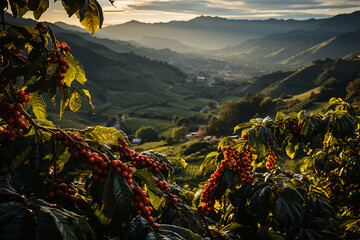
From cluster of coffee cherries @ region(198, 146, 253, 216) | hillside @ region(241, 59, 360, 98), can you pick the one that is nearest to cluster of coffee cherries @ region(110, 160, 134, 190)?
cluster of coffee cherries @ region(198, 146, 253, 216)

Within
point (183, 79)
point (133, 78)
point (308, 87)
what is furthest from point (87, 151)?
point (183, 79)

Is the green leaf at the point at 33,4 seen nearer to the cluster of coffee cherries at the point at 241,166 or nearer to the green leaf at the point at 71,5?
the green leaf at the point at 71,5

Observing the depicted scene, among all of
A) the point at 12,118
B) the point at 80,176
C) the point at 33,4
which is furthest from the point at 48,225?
the point at 33,4

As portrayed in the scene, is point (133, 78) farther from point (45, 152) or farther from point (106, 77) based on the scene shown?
point (45, 152)

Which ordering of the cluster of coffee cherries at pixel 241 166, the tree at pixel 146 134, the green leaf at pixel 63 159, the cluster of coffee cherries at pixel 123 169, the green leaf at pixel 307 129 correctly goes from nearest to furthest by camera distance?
the cluster of coffee cherries at pixel 123 169 < the green leaf at pixel 63 159 < the cluster of coffee cherries at pixel 241 166 < the green leaf at pixel 307 129 < the tree at pixel 146 134

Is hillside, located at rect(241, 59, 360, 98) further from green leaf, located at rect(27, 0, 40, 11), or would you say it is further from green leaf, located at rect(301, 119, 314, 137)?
green leaf, located at rect(27, 0, 40, 11)

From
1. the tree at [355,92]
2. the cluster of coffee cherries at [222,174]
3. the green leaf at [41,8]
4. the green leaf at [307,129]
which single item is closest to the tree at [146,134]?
the tree at [355,92]

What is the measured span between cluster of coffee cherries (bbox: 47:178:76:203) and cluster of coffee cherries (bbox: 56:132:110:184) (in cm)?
26

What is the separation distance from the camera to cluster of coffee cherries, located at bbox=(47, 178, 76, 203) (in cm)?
166

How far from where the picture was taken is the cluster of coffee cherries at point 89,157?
1589 millimetres

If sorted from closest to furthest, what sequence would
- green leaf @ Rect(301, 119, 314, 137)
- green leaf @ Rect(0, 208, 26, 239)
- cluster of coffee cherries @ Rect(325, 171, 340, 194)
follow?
green leaf @ Rect(0, 208, 26, 239) → green leaf @ Rect(301, 119, 314, 137) → cluster of coffee cherries @ Rect(325, 171, 340, 194)

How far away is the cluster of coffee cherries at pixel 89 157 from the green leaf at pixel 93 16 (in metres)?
1.07

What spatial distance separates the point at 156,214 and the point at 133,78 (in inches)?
6707

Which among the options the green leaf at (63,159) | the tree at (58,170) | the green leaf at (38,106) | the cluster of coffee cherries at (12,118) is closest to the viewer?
the tree at (58,170)
